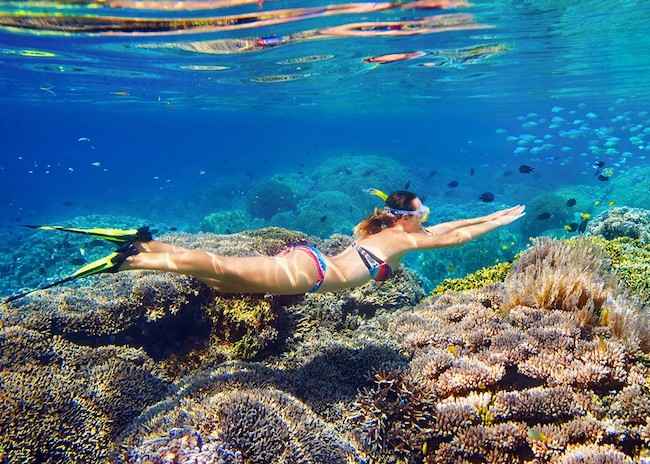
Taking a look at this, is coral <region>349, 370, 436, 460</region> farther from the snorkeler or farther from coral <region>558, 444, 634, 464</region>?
the snorkeler

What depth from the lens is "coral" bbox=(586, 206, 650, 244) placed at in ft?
32.6

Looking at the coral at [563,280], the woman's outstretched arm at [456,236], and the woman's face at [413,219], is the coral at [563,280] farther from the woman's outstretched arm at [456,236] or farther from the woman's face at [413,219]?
the woman's face at [413,219]

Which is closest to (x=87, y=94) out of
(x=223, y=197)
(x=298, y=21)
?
(x=223, y=197)

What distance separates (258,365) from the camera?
4.55 metres

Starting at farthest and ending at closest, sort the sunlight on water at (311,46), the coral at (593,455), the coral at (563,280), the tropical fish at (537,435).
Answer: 1. the sunlight on water at (311,46)
2. the coral at (563,280)
3. the tropical fish at (537,435)
4. the coral at (593,455)

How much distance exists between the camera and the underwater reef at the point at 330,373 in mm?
3344

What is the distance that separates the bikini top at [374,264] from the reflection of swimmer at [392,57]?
19.3 metres

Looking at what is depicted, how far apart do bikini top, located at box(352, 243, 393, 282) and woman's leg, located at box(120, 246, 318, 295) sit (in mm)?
828

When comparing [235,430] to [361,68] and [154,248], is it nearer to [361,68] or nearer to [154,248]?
[154,248]

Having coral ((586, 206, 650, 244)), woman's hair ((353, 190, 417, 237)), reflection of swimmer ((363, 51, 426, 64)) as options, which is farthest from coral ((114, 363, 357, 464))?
reflection of swimmer ((363, 51, 426, 64))

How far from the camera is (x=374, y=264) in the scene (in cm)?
512

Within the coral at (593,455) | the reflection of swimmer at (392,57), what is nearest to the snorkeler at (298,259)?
the coral at (593,455)

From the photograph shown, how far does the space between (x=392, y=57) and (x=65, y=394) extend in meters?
22.4

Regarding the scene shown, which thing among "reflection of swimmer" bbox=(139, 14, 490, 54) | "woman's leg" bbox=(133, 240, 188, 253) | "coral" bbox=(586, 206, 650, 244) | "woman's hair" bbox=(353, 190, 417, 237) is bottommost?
"coral" bbox=(586, 206, 650, 244)
